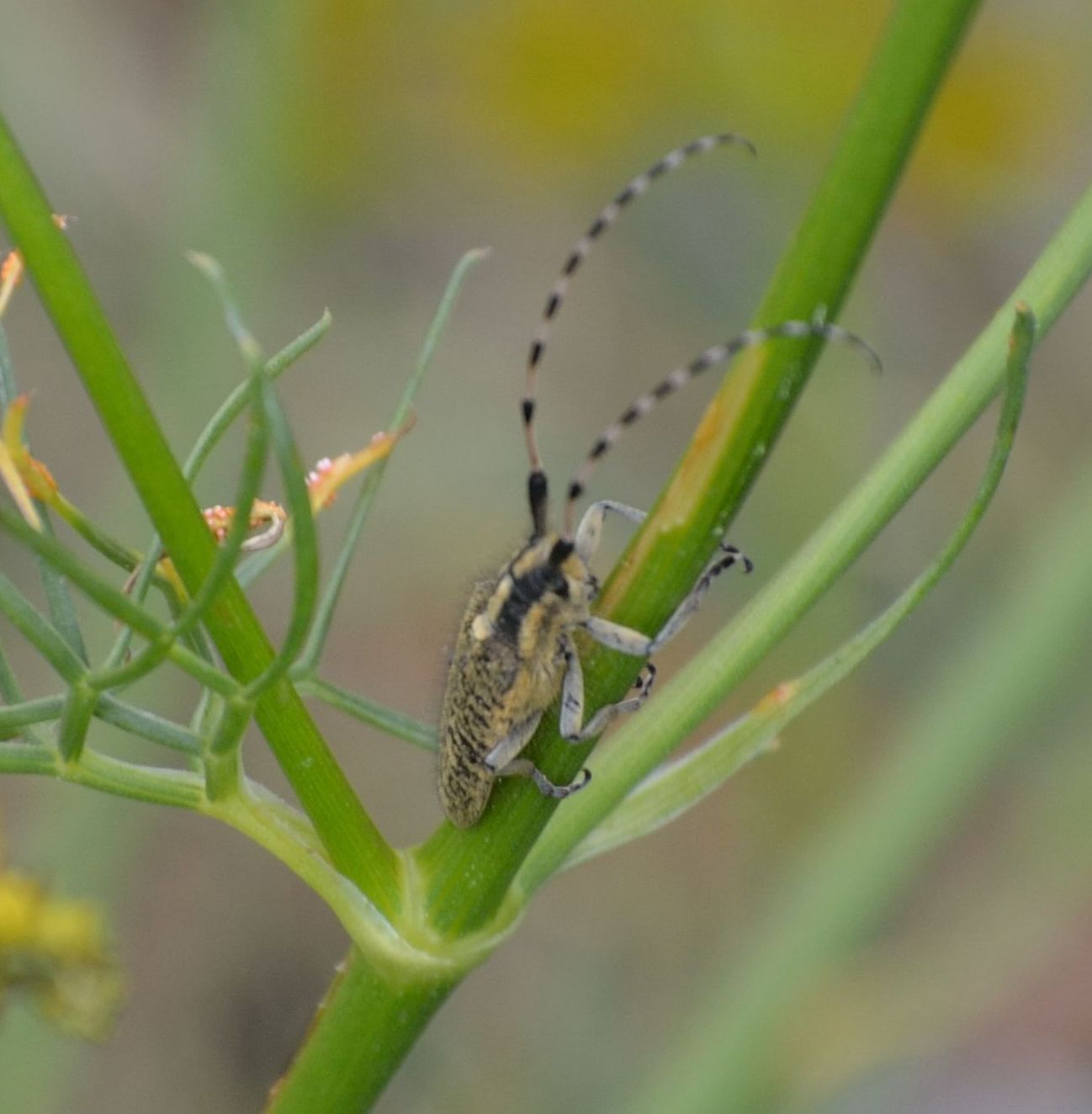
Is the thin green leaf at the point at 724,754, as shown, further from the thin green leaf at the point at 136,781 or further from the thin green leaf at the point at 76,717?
the thin green leaf at the point at 76,717

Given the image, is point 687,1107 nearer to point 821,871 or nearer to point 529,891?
point 821,871

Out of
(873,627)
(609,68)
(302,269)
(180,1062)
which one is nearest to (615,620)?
(873,627)

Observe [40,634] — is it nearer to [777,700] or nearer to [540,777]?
[540,777]

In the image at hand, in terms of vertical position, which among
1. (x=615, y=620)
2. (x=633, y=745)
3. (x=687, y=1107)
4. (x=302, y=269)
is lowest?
(x=302, y=269)

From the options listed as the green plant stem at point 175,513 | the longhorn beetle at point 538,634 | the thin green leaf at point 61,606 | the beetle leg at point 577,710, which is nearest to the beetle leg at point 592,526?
the longhorn beetle at point 538,634

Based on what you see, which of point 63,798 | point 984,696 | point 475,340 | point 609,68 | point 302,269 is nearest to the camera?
point 984,696
